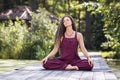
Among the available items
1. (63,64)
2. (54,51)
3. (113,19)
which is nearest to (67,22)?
(54,51)

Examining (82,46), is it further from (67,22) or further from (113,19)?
(113,19)

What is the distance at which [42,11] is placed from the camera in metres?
22.4

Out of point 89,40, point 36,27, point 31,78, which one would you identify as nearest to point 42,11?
point 36,27

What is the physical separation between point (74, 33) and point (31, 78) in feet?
8.63

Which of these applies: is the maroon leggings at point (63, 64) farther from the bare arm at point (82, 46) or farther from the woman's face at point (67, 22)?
the woman's face at point (67, 22)

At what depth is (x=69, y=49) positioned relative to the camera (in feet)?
31.2

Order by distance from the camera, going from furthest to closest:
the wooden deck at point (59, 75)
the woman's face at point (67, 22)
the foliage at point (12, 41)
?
the foliage at point (12, 41) < the woman's face at point (67, 22) < the wooden deck at point (59, 75)

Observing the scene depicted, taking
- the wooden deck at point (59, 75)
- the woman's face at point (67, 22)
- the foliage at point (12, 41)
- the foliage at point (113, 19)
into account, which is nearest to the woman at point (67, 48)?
the woman's face at point (67, 22)

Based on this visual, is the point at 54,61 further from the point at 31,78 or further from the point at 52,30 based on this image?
Result: the point at 52,30

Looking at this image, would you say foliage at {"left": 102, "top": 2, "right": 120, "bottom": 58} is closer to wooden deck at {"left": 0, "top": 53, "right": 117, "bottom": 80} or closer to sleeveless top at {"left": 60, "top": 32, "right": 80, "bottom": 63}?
sleeveless top at {"left": 60, "top": 32, "right": 80, "bottom": 63}

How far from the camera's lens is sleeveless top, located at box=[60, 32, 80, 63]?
31.1ft

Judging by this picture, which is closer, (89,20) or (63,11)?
(89,20)

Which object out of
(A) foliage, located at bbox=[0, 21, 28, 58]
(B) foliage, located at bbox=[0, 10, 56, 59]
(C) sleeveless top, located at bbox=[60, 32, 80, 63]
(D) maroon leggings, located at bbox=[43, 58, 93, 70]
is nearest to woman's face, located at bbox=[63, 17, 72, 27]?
(C) sleeveless top, located at bbox=[60, 32, 80, 63]

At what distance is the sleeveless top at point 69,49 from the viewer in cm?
949
